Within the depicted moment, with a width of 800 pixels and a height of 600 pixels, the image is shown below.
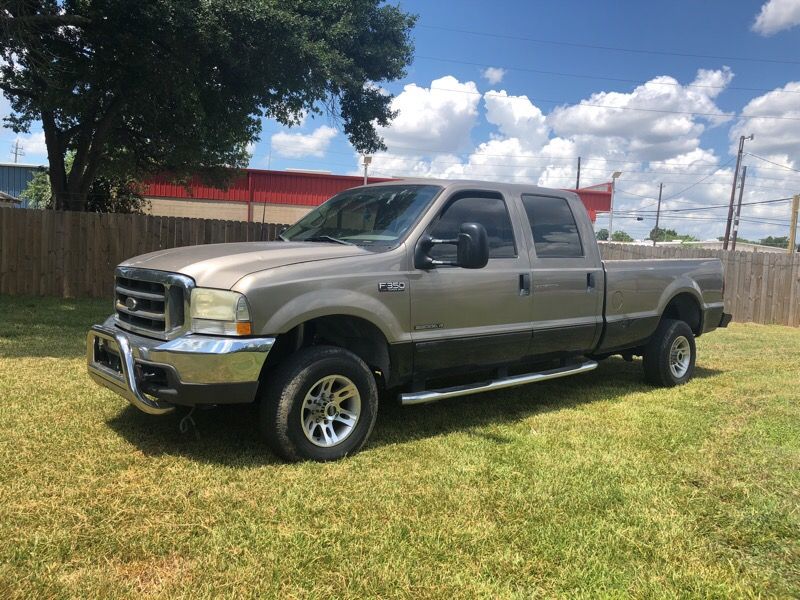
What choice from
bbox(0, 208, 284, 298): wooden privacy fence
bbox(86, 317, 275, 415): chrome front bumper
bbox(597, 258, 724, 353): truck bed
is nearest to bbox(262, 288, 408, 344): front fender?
bbox(86, 317, 275, 415): chrome front bumper

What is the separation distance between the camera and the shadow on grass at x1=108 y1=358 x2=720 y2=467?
4.06 meters

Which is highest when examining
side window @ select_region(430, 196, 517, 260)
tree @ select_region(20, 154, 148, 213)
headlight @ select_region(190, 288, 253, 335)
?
tree @ select_region(20, 154, 148, 213)

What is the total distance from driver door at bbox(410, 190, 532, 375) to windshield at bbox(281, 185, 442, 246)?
0.23m

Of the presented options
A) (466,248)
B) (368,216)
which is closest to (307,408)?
(466,248)

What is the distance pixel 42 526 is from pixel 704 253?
1936 cm

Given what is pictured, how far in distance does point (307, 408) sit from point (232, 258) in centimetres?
109

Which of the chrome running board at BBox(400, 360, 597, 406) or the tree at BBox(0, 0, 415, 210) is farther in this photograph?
the tree at BBox(0, 0, 415, 210)

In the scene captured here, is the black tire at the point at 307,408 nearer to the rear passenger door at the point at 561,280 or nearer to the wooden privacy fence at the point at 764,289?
the rear passenger door at the point at 561,280

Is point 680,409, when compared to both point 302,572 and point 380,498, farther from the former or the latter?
point 302,572

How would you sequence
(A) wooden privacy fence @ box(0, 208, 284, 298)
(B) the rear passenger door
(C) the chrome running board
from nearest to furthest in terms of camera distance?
(C) the chrome running board < (B) the rear passenger door < (A) wooden privacy fence @ box(0, 208, 284, 298)

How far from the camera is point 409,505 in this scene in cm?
335

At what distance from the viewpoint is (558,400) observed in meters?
5.91

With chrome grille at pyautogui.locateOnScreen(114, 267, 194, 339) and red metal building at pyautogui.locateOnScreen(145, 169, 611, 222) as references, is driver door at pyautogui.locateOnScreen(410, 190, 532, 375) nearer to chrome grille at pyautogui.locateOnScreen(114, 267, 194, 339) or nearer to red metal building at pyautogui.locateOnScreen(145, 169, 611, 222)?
chrome grille at pyautogui.locateOnScreen(114, 267, 194, 339)

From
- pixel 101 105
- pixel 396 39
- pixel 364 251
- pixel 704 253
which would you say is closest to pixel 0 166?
pixel 101 105
